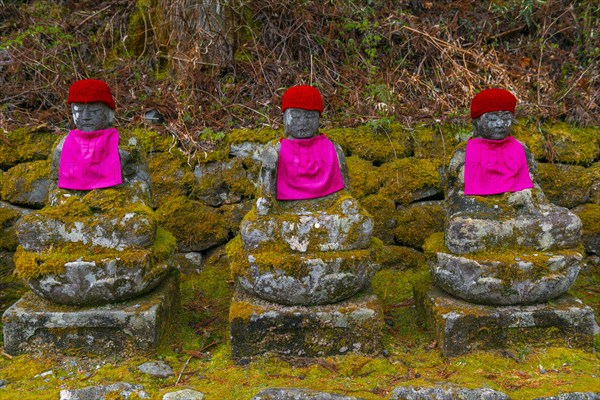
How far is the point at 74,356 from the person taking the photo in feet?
11.8

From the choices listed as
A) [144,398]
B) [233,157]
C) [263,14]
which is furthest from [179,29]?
[144,398]

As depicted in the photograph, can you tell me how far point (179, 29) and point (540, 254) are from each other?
400 centimetres

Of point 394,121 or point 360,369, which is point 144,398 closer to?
point 360,369

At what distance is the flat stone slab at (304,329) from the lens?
11.5ft

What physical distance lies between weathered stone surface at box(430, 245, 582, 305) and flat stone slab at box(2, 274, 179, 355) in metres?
1.87

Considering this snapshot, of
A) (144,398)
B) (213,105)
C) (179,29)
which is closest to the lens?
(144,398)

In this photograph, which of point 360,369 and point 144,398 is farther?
point 360,369

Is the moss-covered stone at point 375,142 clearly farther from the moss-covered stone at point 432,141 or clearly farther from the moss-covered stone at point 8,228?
the moss-covered stone at point 8,228

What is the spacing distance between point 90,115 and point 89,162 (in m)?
0.30

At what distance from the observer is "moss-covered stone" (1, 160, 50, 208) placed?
16.0 feet

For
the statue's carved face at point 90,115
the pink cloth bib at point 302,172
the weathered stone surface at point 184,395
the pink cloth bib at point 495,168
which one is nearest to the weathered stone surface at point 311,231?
the pink cloth bib at point 302,172

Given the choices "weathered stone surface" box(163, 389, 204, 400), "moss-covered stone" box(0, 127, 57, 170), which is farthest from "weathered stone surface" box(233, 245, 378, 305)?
"moss-covered stone" box(0, 127, 57, 170)

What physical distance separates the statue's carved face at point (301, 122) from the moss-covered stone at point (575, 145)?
2410 mm

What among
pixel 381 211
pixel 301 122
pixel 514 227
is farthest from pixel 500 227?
pixel 381 211
